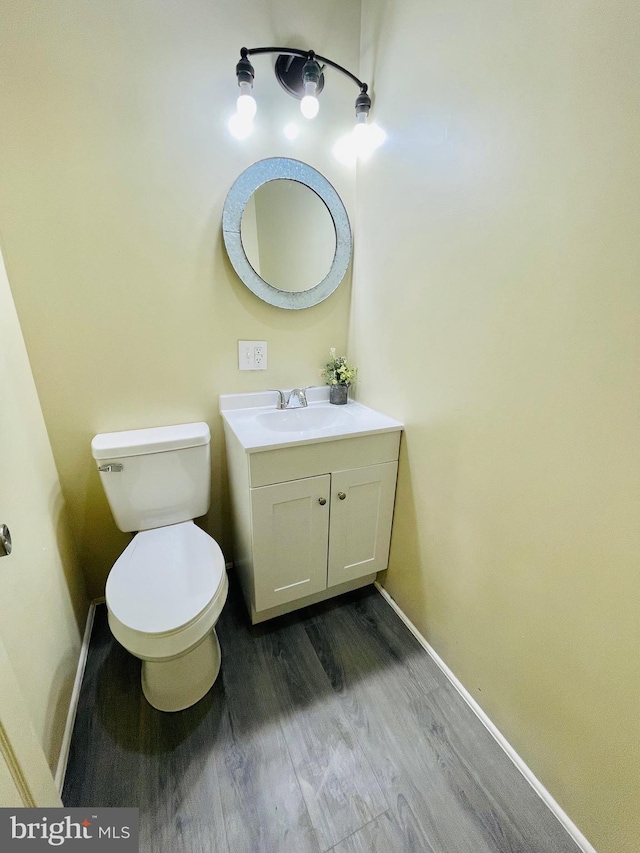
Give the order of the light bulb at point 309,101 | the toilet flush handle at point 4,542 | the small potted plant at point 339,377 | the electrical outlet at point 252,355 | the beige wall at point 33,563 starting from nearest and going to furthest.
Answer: the toilet flush handle at point 4,542 → the beige wall at point 33,563 → the light bulb at point 309,101 → the electrical outlet at point 252,355 → the small potted plant at point 339,377

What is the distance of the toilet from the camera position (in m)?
0.97

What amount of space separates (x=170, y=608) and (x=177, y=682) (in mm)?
375

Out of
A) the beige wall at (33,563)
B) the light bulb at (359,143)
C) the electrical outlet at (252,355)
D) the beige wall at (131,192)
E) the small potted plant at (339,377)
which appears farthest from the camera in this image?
the small potted plant at (339,377)

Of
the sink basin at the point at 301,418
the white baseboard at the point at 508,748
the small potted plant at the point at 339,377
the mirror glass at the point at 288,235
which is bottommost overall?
the white baseboard at the point at 508,748

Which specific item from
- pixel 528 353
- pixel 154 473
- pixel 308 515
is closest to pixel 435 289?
pixel 528 353

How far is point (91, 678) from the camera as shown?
1253mm

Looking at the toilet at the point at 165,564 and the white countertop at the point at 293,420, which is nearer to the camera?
the toilet at the point at 165,564

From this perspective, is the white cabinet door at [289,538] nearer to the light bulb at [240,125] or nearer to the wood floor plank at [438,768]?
the wood floor plank at [438,768]

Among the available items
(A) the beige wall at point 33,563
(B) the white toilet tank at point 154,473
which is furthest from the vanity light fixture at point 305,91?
(B) the white toilet tank at point 154,473

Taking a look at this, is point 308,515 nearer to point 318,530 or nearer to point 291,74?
Result: point 318,530

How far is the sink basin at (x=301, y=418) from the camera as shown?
150 cm

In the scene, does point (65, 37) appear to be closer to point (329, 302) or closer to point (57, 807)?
point (329, 302)

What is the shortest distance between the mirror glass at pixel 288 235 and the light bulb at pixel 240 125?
0.17 m

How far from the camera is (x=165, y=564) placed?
1.17m
